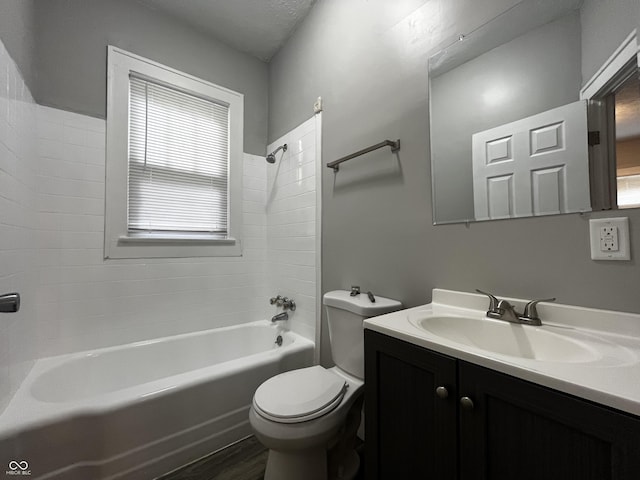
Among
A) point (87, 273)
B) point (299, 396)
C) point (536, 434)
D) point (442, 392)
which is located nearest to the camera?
point (536, 434)

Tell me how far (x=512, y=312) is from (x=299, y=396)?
35.0 inches

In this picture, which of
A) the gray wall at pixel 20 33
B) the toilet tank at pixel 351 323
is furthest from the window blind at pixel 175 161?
the toilet tank at pixel 351 323

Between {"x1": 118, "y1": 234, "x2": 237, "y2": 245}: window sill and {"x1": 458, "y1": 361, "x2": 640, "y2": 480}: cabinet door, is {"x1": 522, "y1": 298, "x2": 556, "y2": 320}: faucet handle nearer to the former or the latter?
{"x1": 458, "y1": 361, "x2": 640, "y2": 480}: cabinet door

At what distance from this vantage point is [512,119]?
39.9 inches

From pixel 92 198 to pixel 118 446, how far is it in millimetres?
1440

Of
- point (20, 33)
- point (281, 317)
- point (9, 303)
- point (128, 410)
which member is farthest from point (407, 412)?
point (20, 33)

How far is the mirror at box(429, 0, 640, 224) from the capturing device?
885mm

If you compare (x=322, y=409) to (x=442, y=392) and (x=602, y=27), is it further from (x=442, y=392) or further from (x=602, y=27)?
(x=602, y=27)

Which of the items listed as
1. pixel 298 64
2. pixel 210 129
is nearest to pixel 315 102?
pixel 298 64

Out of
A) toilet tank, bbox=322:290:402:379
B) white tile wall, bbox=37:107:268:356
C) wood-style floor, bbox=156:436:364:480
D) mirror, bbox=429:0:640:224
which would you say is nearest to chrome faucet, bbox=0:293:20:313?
white tile wall, bbox=37:107:268:356

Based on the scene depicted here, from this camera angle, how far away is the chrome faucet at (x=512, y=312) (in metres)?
0.89

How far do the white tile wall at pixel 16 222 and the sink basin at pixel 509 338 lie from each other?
1747 millimetres

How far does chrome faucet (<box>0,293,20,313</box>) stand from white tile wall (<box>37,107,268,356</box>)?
0.89 m

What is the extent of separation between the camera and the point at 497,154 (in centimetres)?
106
